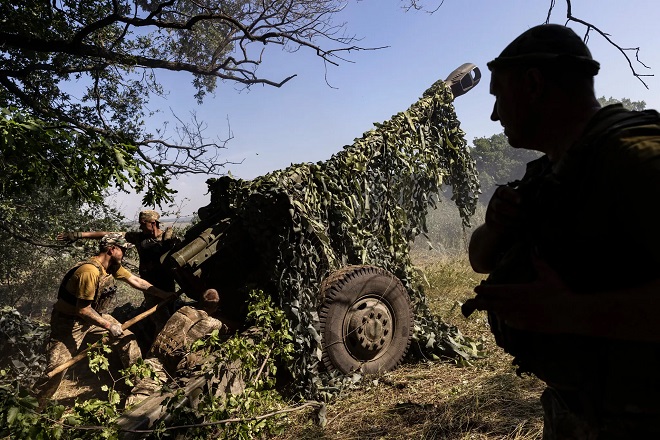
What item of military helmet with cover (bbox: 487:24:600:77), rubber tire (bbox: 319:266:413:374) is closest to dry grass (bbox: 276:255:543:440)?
rubber tire (bbox: 319:266:413:374)

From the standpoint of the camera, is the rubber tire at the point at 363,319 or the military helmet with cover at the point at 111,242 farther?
the military helmet with cover at the point at 111,242

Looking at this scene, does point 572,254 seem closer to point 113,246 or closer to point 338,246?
point 338,246

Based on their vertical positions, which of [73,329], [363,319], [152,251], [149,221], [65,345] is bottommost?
[363,319]

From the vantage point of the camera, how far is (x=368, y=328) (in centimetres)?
480

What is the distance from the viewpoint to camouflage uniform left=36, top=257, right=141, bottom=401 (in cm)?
525

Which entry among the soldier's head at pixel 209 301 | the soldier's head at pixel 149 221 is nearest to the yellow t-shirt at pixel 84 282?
the soldier's head at pixel 209 301

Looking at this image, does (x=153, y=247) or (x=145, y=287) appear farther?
(x=153, y=247)

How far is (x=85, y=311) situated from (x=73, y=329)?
55cm

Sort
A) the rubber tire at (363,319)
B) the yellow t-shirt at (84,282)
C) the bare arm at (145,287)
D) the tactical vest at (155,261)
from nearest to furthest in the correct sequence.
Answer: the rubber tire at (363,319), the yellow t-shirt at (84,282), the bare arm at (145,287), the tactical vest at (155,261)

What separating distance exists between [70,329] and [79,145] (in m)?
2.91

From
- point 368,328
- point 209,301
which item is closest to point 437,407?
point 368,328

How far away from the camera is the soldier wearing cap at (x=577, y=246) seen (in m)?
0.99

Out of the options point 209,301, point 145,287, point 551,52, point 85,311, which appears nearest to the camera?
point 551,52

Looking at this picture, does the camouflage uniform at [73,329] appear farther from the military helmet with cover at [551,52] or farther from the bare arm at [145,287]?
the military helmet with cover at [551,52]
